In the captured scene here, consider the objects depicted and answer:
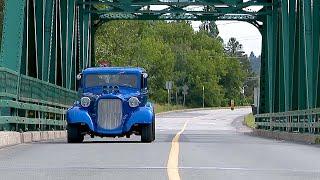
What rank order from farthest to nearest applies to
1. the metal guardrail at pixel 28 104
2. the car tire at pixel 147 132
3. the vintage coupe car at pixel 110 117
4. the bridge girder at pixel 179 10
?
the bridge girder at pixel 179 10 → the car tire at pixel 147 132 → the vintage coupe car at pixel 110 117 → the metal guardrail at pixel 28 104

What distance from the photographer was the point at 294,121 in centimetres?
3069

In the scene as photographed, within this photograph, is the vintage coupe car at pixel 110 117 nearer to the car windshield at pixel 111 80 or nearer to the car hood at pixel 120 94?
the car hood at pixel 120 94

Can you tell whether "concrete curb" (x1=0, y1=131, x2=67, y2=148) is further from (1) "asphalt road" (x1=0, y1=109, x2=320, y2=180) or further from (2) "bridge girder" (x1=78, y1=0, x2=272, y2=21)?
(2) "bridge girder" (x1=78, y1=0, x2=272, y2=21)

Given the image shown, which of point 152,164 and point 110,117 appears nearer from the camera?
point 152,164

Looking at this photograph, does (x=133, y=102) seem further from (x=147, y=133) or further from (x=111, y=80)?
(x=111, y=80)

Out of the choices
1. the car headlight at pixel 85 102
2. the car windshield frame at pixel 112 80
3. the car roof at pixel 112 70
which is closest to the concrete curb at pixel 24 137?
the car headlight at pixel 85 102

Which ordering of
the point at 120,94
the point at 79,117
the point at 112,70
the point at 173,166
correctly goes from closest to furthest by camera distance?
the point at 173,166 < the point at 79,117 < the point at 120,94 < the point at 112,70

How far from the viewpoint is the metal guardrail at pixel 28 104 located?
20.0 meters

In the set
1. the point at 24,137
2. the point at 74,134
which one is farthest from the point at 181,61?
the point at 24,137

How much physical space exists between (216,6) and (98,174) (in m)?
30.9

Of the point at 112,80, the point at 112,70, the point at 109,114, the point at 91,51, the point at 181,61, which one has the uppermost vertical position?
the point at 181,61

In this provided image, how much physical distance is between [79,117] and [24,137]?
5.50ft

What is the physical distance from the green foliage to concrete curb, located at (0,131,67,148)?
50.3 metres

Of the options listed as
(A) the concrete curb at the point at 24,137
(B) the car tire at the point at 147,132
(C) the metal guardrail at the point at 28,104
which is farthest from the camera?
(B) the car tire at the point at 147,132
